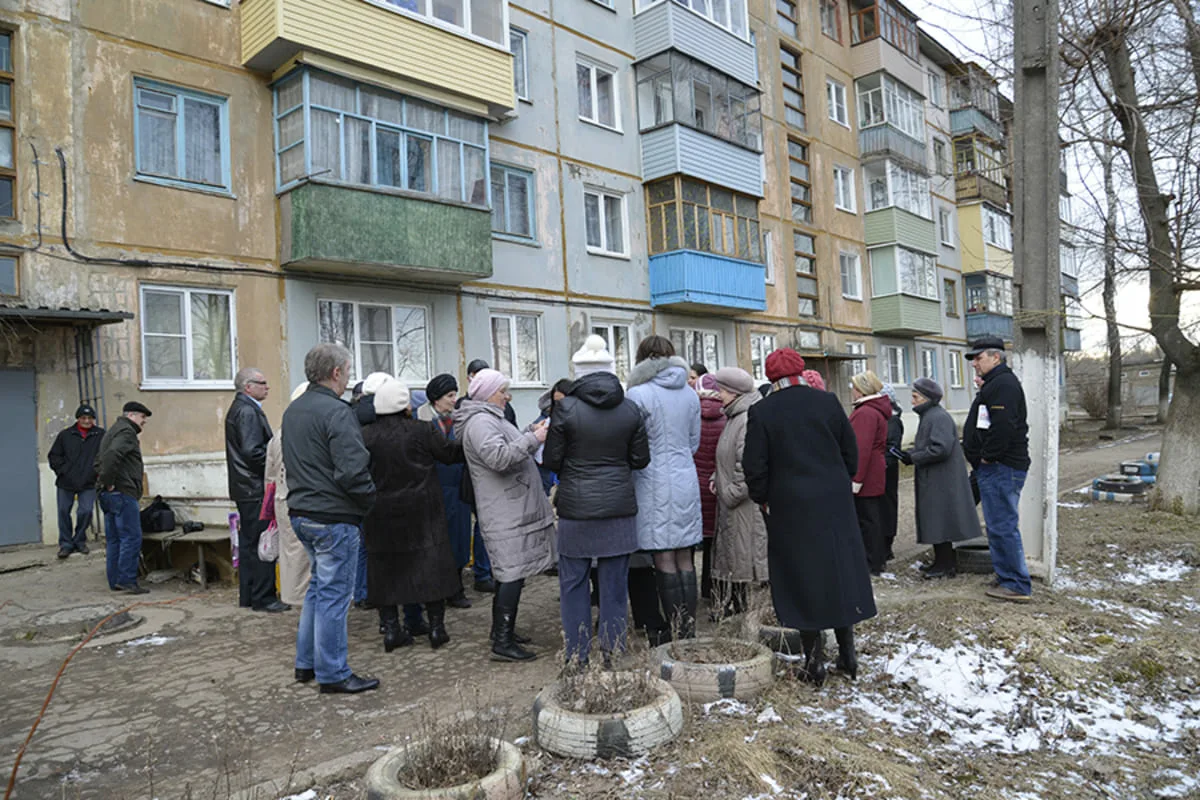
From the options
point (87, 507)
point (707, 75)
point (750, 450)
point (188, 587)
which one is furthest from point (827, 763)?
point (707, 75)

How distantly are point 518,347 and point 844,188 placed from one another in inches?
561

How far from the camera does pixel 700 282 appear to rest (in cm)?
1752

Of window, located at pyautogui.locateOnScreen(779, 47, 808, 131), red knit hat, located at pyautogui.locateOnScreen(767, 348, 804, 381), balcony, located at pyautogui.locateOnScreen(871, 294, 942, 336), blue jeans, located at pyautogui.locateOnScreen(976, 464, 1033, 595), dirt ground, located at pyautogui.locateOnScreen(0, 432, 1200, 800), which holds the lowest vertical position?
dirt ground, located at pyautogui.locateOnScreen(0, 432, 1200, 800)

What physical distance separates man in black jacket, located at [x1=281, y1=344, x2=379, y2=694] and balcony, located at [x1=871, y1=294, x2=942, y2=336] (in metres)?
22.8

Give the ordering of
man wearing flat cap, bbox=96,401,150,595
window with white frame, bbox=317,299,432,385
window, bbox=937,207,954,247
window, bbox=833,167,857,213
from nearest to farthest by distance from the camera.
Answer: man wearing flat cap, bbox=96,401,150,595 → window with white frame, bbox=317,299,432,385 → window, bbox=833,167,857,213 → window, bbox=937,207,954,247

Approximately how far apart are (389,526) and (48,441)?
720 centimetres

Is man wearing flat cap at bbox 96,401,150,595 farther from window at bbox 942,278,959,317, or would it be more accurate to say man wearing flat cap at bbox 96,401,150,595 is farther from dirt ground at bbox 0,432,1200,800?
window at bbox 942,278,959,317

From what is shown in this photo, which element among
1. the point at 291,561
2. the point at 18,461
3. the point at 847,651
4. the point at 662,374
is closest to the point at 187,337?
the point at 18,461

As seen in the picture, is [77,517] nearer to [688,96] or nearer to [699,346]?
[699,346]

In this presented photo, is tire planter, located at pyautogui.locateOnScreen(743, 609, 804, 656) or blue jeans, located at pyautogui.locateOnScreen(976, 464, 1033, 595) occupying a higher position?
blue jeans, located at pyautogui.locateOnScreen(976, 464, 1033, 595)

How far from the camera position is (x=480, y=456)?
4887 millimetres

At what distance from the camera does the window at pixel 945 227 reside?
28980 millimetres

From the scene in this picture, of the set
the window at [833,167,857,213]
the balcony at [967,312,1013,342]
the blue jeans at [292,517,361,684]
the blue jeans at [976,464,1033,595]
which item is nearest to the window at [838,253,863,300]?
the window at [833,167,857,213]

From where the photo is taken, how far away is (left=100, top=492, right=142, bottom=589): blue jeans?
7.39 meters
